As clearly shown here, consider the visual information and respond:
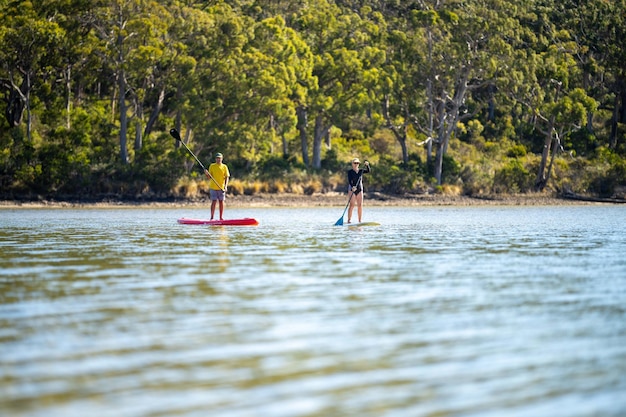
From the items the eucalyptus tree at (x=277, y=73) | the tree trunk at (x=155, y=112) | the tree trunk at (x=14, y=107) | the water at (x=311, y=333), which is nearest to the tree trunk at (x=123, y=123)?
the tree trunk at (x=155, y=112)

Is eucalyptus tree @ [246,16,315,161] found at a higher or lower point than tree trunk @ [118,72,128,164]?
higher

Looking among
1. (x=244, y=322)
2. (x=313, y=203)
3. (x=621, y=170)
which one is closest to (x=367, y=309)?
(x=244, y=322)

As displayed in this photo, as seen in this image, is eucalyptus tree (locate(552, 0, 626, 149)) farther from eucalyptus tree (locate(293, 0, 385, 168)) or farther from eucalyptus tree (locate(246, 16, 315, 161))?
eucalyptus tree (locate(246, 16, 315, 161))

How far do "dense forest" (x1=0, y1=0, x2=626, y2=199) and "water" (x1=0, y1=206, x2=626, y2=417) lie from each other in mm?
32739

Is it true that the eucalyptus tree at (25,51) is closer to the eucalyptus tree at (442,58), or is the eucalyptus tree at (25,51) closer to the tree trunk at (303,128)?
the tree trunk at (303,128)

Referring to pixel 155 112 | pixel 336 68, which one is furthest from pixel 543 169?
pixel 155 112

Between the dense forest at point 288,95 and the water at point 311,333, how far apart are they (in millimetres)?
32739

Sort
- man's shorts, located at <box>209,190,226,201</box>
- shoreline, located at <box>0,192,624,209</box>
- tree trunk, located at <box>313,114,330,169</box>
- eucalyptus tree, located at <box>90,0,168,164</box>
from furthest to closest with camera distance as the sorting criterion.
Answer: tree trunk, located at <box>313,114,330,169</box> → eucalyptus tree, located at <box>90,0,168,164</box> → shoreline, located at <box>0,192,624,209</box> → man's shorts, located at <box>209,190,226,201</box>

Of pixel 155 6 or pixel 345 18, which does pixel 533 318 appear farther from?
pixel 345 18

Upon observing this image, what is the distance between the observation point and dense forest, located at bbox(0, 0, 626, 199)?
168 ft

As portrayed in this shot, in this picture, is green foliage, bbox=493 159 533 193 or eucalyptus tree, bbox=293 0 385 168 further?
green foliage, bbox=493 159 533 193

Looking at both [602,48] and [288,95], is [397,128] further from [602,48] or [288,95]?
[602,48]

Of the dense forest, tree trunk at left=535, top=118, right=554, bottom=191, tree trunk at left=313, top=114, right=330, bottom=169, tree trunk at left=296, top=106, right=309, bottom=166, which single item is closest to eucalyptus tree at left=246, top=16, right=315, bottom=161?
the dense forest

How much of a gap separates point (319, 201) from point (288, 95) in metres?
6.34
